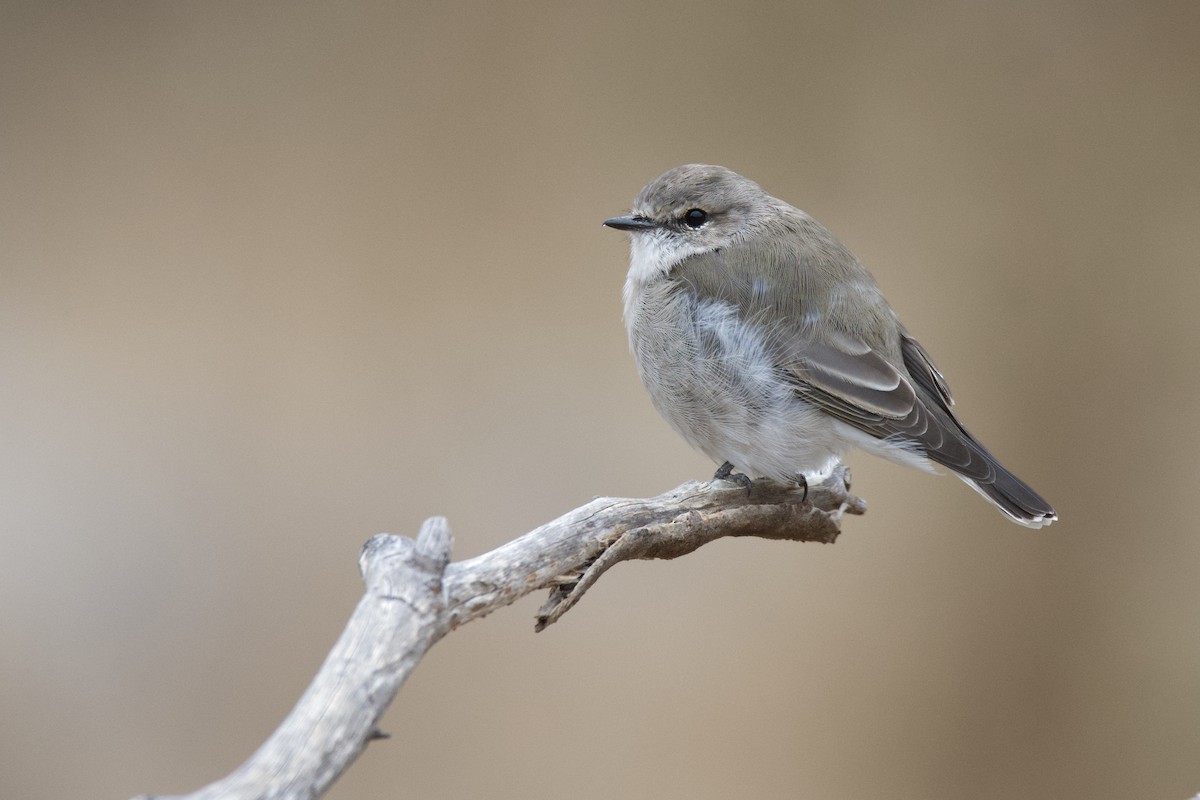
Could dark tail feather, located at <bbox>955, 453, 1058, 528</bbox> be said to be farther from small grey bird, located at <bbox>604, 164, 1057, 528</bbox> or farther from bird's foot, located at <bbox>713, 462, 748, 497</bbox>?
bird's foot, located at <bbox>713, 462, 748, 497</bbox>

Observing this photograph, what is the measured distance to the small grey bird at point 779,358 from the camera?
271cm

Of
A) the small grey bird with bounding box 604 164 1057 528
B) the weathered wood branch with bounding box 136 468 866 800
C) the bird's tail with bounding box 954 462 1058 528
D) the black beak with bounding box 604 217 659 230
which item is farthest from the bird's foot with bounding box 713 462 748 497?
the black beak with bounding box 604 217 659 230

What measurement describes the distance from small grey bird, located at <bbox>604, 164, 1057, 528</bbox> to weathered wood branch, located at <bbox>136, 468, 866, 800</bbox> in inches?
9.4

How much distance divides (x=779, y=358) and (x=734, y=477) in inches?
13.9

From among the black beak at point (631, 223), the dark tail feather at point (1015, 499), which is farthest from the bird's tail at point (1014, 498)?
the black beak at point (631, 223)

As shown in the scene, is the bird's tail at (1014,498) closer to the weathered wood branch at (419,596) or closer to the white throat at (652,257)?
the weathered wood branch at (419,596)

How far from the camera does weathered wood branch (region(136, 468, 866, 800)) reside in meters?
1.46

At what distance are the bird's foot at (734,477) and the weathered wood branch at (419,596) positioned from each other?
14 centimetres

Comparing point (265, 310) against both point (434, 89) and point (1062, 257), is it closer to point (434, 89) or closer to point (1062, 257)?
point (434, 89)

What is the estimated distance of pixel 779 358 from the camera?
277cm

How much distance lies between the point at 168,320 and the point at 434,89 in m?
1.37

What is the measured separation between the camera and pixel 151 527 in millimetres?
4191

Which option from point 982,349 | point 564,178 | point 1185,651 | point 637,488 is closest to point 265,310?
point 564,178

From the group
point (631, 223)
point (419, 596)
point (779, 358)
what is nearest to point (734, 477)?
point (779, 358)
